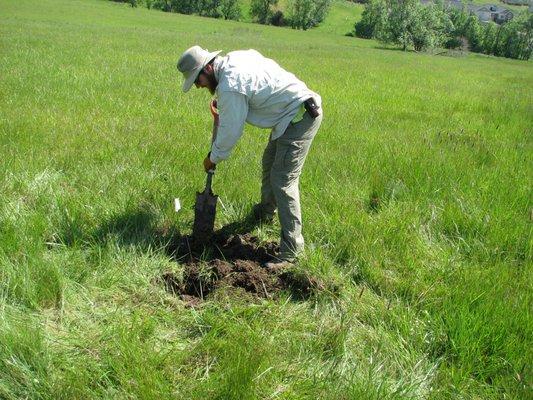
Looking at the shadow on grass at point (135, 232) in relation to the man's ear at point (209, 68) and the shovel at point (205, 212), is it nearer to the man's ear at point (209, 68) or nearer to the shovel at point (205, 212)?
the shovel at point (205, 212)

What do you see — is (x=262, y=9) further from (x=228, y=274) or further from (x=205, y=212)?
(x=228, y=274)

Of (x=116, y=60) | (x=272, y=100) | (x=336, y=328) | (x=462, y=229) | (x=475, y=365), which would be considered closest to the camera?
(x=475, y=365)

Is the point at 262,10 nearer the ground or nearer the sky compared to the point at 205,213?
nearer the sky

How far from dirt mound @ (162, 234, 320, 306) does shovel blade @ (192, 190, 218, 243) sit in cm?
10

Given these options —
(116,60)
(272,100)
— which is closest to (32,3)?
(116,60)

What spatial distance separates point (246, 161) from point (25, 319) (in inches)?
131

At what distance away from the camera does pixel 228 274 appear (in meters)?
3.62

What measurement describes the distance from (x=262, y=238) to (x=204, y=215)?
728 millimetres

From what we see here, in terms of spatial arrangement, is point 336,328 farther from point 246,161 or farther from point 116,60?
point 116,60

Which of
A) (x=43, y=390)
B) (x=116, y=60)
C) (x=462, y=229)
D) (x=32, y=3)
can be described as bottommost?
(x=43, y=390)

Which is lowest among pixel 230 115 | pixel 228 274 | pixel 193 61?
pixel 228 274

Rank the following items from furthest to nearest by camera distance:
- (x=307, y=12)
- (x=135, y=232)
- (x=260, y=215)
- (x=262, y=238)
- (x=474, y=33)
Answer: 1. (x=474, y=33)
2. (x=307, y=12)
3. (x=260, y=215)
4. (x=262, y=238)
5. (x=135, y=232)

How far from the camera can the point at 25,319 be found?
2914 mm

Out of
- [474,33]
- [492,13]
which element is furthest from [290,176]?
[492,13]
